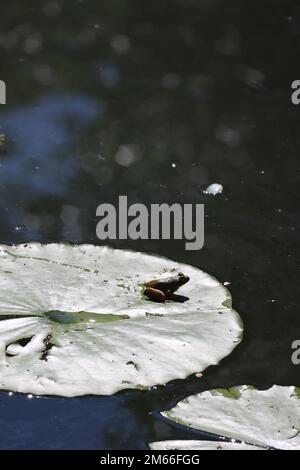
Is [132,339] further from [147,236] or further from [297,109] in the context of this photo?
[297,109]

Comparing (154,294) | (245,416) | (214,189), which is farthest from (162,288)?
(214,189)

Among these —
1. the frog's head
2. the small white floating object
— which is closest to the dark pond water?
the small white floating object

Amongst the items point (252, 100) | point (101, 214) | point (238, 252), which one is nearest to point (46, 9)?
point (252, 100)

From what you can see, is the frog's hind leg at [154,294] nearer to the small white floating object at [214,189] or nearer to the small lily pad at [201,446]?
the small lily pad at [201,446]

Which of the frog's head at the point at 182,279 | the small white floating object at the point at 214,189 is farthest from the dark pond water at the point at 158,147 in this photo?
the frog's head at the point at 182,279

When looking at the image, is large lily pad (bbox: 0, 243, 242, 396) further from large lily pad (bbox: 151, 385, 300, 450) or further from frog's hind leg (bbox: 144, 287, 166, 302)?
large lily pad (bbox: 151, 385, 300, 450)
